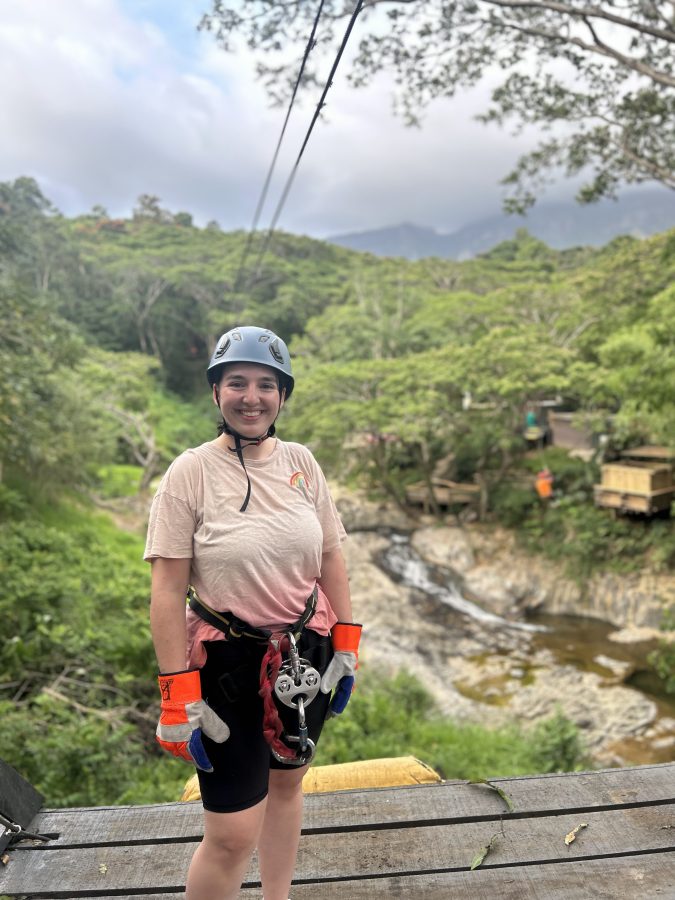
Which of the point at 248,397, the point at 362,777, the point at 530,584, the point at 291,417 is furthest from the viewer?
the point at 291,417

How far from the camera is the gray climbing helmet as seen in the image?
5.23ft

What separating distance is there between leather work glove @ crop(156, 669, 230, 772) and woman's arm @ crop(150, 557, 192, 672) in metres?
0.03

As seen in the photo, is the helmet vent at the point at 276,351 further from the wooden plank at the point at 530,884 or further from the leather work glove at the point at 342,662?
the wooden plank at the point at 530,884

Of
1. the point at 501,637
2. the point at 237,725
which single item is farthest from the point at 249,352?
the point at 501,637

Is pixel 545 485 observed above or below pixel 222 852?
below

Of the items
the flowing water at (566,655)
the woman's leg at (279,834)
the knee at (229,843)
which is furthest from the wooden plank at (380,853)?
the flowing water at (566,655)

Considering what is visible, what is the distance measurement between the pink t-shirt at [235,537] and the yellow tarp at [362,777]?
4.00ft

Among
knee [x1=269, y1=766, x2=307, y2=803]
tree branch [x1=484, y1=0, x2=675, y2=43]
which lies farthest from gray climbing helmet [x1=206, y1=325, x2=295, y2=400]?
tree branch [x1=484, y1=0, x2=675, y2=43]

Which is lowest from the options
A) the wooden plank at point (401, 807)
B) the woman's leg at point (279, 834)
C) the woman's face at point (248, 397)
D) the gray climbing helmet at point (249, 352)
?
the wooden plank at point (401, 807)

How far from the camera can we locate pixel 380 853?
2.00 metres

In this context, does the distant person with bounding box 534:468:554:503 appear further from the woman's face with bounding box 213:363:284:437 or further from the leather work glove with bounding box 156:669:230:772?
the leather work glove with bounding box 156:669:230:772

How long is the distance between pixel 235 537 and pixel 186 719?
16.7 inches

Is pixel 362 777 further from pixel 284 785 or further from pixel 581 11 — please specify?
pixel 581 11

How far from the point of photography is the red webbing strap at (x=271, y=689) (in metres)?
1.51
